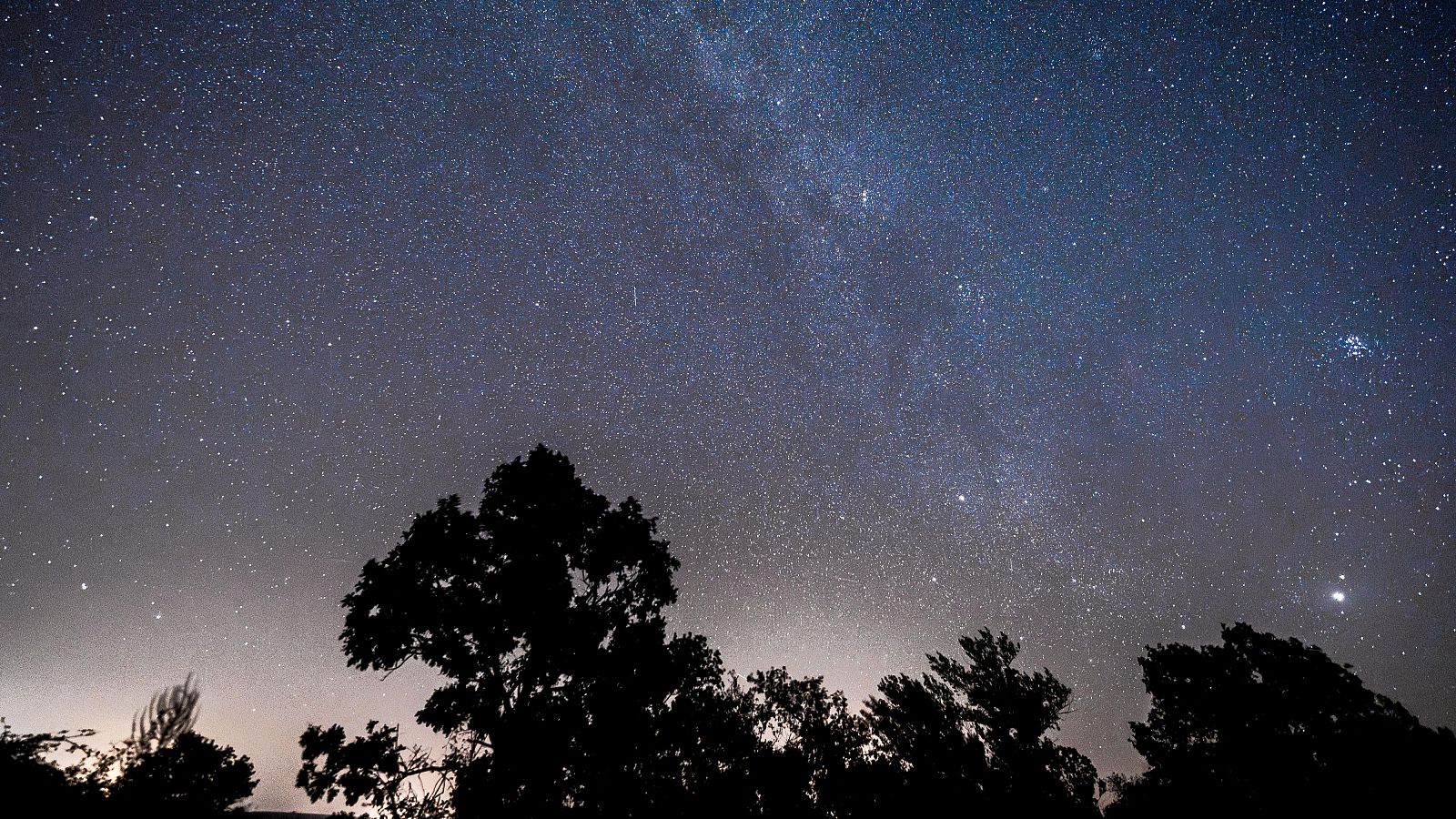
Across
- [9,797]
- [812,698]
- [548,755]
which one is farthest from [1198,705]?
[9,797]

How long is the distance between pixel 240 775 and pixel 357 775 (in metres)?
10.8

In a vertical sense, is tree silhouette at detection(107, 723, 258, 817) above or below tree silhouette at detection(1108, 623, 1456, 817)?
below

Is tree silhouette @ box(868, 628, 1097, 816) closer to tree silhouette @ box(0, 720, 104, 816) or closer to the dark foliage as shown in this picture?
the dark foliage

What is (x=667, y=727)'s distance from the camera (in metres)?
13.6

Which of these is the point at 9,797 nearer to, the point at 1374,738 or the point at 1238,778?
the point at 1238,778

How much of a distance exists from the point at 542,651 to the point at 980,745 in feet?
65.3

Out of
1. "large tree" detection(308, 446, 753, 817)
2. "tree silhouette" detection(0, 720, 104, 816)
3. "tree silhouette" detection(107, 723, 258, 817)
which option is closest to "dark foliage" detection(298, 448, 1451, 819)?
"large tree" detection(308, 446, 753, 817)

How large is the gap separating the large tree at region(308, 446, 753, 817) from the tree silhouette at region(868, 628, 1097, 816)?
36.2 feet

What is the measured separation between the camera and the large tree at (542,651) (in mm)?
11562

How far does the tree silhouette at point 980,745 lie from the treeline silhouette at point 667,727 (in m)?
0.08

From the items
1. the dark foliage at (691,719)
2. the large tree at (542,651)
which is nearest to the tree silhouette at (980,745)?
the dark foliage at (691,719)

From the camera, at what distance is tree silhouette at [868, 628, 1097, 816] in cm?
1895

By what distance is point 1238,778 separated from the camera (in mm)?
18219

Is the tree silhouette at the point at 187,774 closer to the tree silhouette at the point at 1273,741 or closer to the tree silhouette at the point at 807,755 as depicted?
the tree silhouette at the point at 807,755
